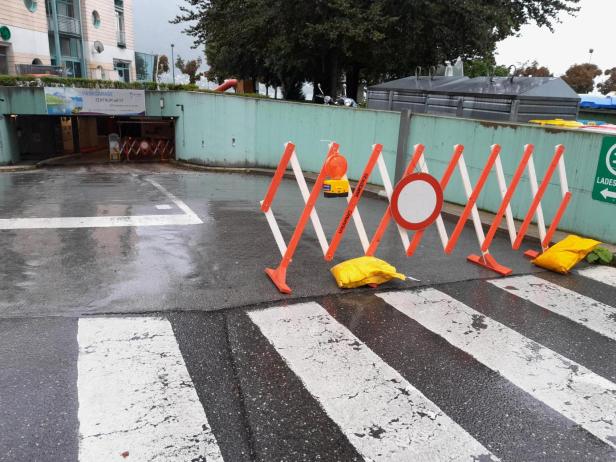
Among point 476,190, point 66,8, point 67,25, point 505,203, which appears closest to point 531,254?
point 505,203

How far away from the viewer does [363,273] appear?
20.1 feet

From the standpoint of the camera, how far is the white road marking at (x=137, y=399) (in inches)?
127

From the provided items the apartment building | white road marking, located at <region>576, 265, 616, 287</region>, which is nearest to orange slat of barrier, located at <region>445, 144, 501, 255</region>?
white road marking, located at <region>576, 265, 616, 287</region>

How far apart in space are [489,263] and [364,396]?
13.0 feet

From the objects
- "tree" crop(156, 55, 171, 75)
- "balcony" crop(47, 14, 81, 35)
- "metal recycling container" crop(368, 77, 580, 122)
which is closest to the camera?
"metal recycling container" crop(368, 77, 580, 122)

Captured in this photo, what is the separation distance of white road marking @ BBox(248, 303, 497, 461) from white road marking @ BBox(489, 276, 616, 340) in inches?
97.8

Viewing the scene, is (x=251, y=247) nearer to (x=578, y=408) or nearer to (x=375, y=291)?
(x=375, y=291)

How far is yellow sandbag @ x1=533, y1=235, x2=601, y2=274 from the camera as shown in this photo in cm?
698

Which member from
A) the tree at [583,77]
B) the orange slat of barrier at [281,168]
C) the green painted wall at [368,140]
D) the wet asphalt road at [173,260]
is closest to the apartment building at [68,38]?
the green painted wall at [368,140]

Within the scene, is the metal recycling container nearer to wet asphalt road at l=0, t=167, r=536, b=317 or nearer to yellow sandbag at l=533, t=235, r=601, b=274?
wet asphalt road at l=0, t=167, r=536, b=317

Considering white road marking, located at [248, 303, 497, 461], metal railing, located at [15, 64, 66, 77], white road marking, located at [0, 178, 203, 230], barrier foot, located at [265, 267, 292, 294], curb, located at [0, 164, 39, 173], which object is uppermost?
metal railing, located at [15, 64, 66, 77]

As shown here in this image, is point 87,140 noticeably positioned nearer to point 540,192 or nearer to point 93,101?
point 93,101

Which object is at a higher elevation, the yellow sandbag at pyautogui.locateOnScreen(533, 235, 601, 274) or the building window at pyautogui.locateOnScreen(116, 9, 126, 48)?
the building window at pyautogui.locateOnScreen(116, 9, 126, 48)

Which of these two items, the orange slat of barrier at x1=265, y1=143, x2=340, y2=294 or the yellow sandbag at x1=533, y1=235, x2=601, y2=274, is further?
the yellow sandbag at x1=533, y1=235, x2=601, y2=274
